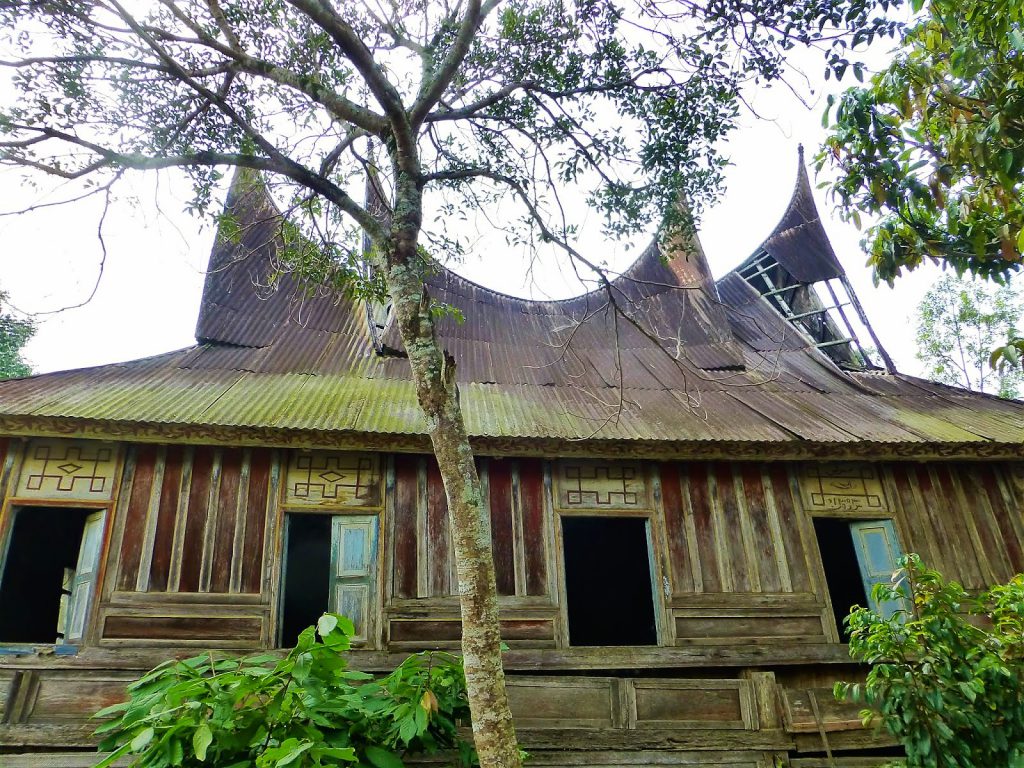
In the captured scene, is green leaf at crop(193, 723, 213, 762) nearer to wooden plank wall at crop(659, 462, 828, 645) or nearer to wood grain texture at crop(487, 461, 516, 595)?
wood grain texture at crop(487, 461, 516, 595)

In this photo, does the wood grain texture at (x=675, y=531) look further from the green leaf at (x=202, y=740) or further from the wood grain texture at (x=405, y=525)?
the green leaf at (x=202, y=740)

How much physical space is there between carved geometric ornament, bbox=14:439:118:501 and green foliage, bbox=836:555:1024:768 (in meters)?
6.90

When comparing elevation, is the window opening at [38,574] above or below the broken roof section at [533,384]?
below

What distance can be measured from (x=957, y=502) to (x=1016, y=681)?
3360mm

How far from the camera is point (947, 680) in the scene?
5.15 metres

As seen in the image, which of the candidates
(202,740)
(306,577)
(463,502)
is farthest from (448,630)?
(306,577)

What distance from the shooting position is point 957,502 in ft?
26.3

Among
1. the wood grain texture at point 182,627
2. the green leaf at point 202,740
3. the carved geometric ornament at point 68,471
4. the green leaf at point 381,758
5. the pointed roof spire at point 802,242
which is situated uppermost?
the pointed roof spire at point 802,242

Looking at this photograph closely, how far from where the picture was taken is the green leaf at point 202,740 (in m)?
3.38

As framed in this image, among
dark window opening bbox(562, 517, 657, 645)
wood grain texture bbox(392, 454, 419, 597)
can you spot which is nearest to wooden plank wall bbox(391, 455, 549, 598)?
wood grain texture bbox(392, 454, 419, 597)

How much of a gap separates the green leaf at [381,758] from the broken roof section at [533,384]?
114 inches

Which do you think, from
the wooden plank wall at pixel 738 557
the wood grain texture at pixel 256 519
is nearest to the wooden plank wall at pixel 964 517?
the wooden plank wall at pixel 738 557

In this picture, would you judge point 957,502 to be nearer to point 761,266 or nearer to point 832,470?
point 832,470

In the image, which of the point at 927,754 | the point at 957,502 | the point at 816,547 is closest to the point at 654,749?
the point at 927,754
